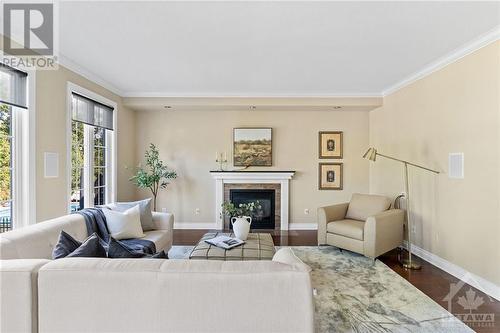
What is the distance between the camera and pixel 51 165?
3158 mm

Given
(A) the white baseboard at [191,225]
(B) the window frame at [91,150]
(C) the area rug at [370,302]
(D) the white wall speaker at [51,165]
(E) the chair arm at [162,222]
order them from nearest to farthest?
(C) the area rug at [370,302] < (D) the white wall speaker at [51,165] < (B) the window frame at [91,150] < (E) the chair arm at [162,222] < (A) the white baseboard at [191,225]

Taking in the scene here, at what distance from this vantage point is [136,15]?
7.68 feet

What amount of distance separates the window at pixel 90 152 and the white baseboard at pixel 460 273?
519 centimetres

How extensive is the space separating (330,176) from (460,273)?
9.05 ft

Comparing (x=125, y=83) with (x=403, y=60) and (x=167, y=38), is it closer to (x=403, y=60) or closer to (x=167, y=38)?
(x=167, y=38)

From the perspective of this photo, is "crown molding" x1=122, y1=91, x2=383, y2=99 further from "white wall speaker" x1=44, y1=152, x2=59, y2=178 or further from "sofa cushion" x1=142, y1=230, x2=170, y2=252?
"sofa cushion" x1=142, y1=230, x2=170, y2=252

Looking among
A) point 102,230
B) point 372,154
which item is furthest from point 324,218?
point 102,230

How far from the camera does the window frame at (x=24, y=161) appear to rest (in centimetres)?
278

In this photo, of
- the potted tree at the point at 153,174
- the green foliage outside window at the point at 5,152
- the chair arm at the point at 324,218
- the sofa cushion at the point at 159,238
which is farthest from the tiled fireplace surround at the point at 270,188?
the green foliage outside window at the point at 5,152

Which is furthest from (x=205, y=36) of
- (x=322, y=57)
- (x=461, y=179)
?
(x=461, y=179)

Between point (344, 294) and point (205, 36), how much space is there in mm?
3108

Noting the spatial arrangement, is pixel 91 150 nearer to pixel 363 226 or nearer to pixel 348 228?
pixel 348 228

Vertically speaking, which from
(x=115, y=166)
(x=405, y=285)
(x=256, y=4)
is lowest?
(x=405, y=285)

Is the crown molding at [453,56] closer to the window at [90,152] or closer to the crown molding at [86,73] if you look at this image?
the crown molding at [86,73]
